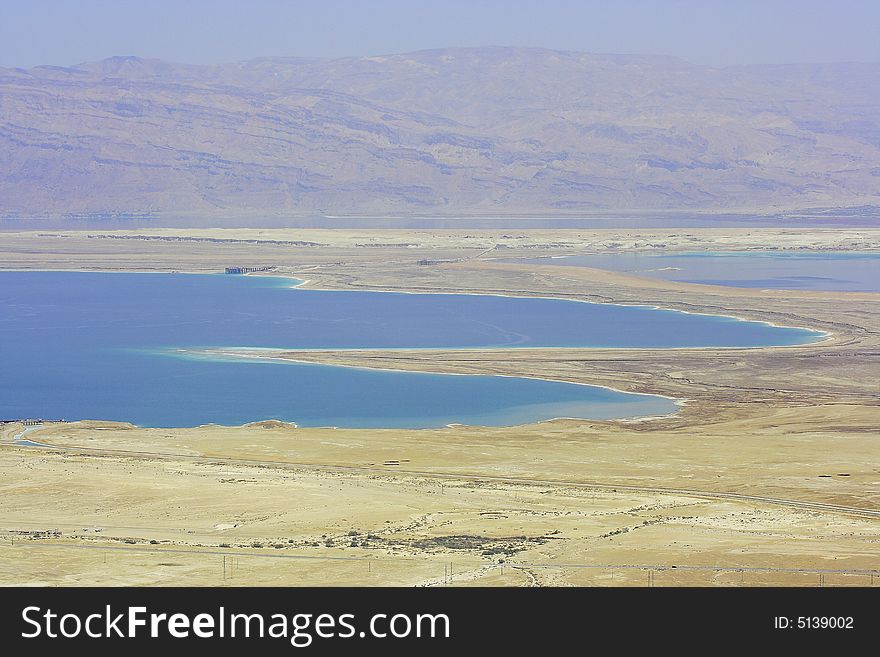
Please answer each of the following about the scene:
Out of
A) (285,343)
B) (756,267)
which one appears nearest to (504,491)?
(285,343)

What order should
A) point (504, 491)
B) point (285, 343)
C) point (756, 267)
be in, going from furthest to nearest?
point (756, 267) → point (285, 343) → point (504, 491)

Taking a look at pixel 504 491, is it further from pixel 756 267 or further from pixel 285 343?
pixel 756 267

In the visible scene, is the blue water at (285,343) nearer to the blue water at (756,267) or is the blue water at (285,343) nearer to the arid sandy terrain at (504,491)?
the arid sandy terrain at (504,491)

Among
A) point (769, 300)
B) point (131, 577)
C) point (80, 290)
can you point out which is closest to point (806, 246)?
point (769, 300)

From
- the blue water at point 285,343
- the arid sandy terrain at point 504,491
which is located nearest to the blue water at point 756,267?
the blue water at point 285,343

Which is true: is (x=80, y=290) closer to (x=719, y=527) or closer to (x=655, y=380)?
(x=655, y=380)

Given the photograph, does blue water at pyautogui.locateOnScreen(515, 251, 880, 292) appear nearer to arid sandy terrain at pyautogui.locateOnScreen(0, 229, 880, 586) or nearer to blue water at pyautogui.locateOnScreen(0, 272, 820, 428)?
blue water at pyautogui.locateOnScreen(0, 272, 820, 428)
